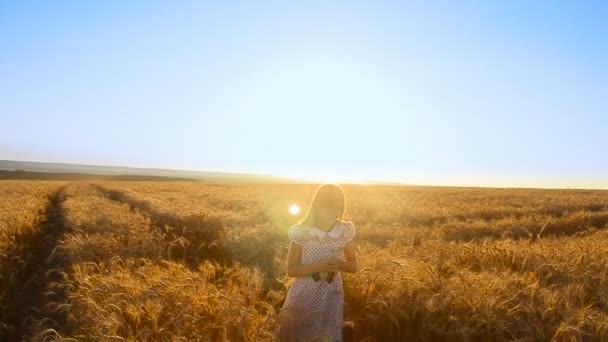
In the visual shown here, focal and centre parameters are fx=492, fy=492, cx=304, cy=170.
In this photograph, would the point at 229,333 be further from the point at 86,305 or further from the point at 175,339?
the point at 86,305

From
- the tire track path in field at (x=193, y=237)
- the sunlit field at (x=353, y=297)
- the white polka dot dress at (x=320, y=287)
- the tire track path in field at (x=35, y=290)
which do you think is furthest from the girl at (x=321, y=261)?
the tire track path in field at (x=193, y=237)

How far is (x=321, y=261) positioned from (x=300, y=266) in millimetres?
216

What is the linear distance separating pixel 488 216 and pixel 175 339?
18943 mm

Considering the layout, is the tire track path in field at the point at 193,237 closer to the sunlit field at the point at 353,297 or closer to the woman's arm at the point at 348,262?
the sunlit field at the point at 353,297

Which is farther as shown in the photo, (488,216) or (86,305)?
(488,216)

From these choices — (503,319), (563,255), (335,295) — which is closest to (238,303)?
(335,295)

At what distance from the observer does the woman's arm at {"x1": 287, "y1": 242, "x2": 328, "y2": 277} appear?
4555mm

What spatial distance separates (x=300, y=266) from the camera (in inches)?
183

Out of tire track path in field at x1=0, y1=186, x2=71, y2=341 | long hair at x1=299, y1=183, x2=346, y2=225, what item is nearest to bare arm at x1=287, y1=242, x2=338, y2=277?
long hair at x1=299, y1=183, x2=346, y2=225

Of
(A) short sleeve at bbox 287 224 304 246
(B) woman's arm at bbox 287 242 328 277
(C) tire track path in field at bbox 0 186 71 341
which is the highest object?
(A) short sleeve at bbox 287 224 304 246

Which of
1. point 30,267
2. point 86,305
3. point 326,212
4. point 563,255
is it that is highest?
point 326,212

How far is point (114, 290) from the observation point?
4996 mm

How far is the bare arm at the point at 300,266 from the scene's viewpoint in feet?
14.8

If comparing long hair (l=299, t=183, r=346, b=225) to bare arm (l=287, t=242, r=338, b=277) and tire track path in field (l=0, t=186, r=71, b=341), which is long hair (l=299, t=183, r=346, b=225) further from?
tire track path in field (l=0, t=186, r=71, b=341)
